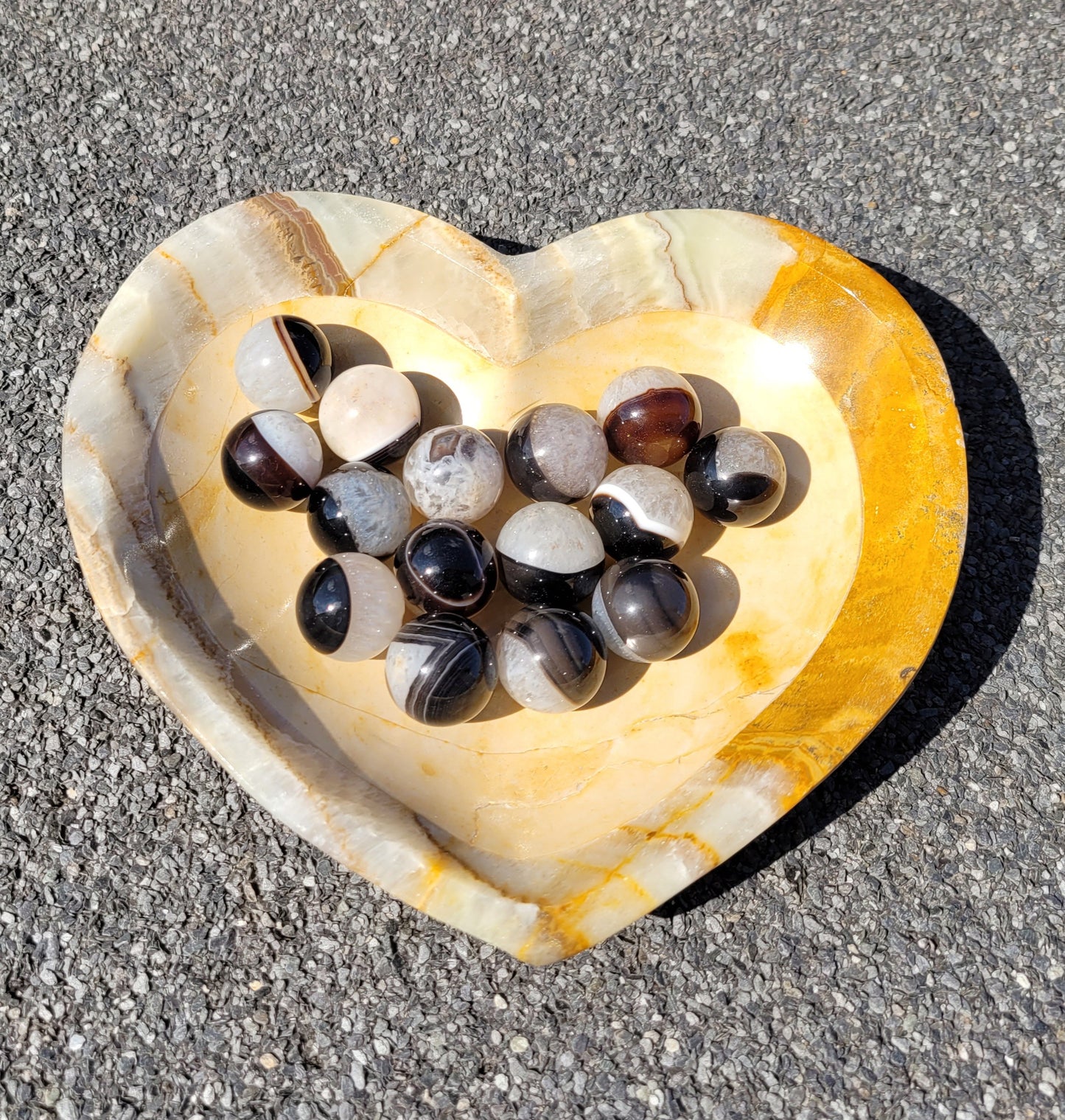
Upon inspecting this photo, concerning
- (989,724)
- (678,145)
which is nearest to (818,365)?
(989,724)

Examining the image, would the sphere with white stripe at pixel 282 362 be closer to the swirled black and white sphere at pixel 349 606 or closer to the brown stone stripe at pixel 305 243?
the brown stone stripe at pixel 305 243

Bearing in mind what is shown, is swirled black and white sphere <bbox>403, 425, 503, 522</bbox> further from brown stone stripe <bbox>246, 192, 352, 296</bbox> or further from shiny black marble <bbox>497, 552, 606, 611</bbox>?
brown stone stripe <bbox>246, 192, 352, 296</bbox>

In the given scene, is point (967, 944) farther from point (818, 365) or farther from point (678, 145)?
point (678, 145)

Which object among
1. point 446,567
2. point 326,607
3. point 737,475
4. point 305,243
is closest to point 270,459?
point 326,607

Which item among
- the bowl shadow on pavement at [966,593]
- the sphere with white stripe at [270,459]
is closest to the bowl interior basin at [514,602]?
the sphere with white stripe at [270,459]

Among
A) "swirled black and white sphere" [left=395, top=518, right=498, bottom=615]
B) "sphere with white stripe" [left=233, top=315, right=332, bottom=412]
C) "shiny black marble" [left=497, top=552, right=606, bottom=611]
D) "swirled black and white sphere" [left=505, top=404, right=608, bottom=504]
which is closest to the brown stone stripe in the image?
"sphere with white stripe" [left=233, top=315, right=332, bottom=412]
